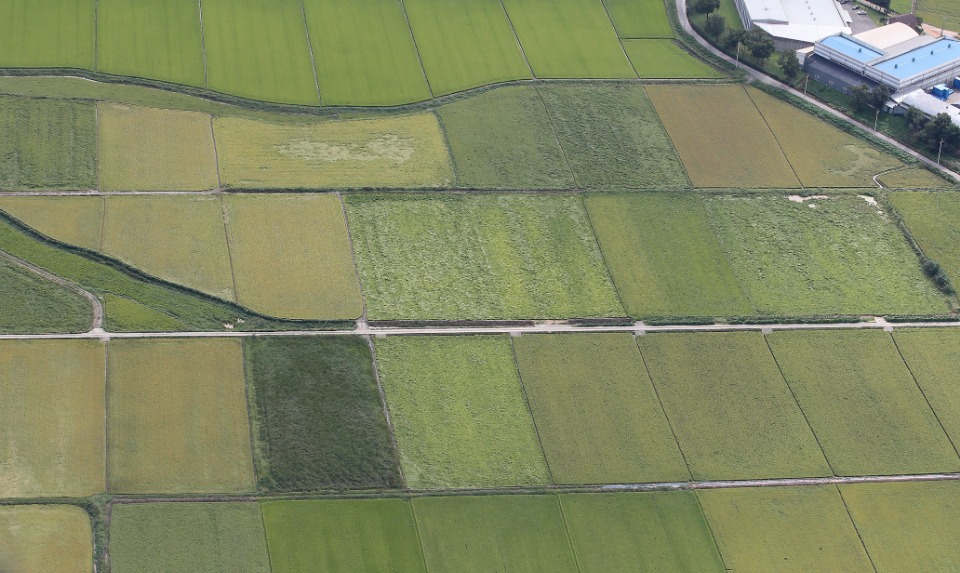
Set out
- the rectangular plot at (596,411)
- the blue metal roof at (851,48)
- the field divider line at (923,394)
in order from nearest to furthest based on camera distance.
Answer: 1. the rectangular plot at (596,411)
2. the field divider line at (923,394)
3. the blue metal roof at (851,48)

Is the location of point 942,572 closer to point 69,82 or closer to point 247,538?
point 247,538

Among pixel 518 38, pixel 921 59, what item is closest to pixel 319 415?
pixel 518 38

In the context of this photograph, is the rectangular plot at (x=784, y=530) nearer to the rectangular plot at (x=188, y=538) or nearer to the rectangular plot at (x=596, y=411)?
the rectangular plot at (x=596, y=411)

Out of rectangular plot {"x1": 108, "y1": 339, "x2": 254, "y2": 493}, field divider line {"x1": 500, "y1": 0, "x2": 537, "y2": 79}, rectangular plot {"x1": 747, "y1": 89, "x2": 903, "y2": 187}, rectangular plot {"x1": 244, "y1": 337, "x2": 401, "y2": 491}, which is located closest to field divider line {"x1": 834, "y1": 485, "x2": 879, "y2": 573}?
rectangular plot {"x1": 244, "y1": 337, "x2": 401, "y2": 491}

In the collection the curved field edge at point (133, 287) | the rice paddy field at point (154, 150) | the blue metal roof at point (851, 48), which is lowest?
the curved field edge at point (133, 287)

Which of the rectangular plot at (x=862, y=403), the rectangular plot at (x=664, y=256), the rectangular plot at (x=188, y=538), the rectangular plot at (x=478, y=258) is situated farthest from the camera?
the rectangular plot at (x=664, y=256)

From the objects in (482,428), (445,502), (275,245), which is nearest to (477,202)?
(275,245)

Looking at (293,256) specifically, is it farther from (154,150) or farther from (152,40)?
(152,40)

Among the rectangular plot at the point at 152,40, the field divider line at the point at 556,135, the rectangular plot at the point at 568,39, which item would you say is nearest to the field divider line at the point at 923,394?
the field divider line at the point at 556,135
